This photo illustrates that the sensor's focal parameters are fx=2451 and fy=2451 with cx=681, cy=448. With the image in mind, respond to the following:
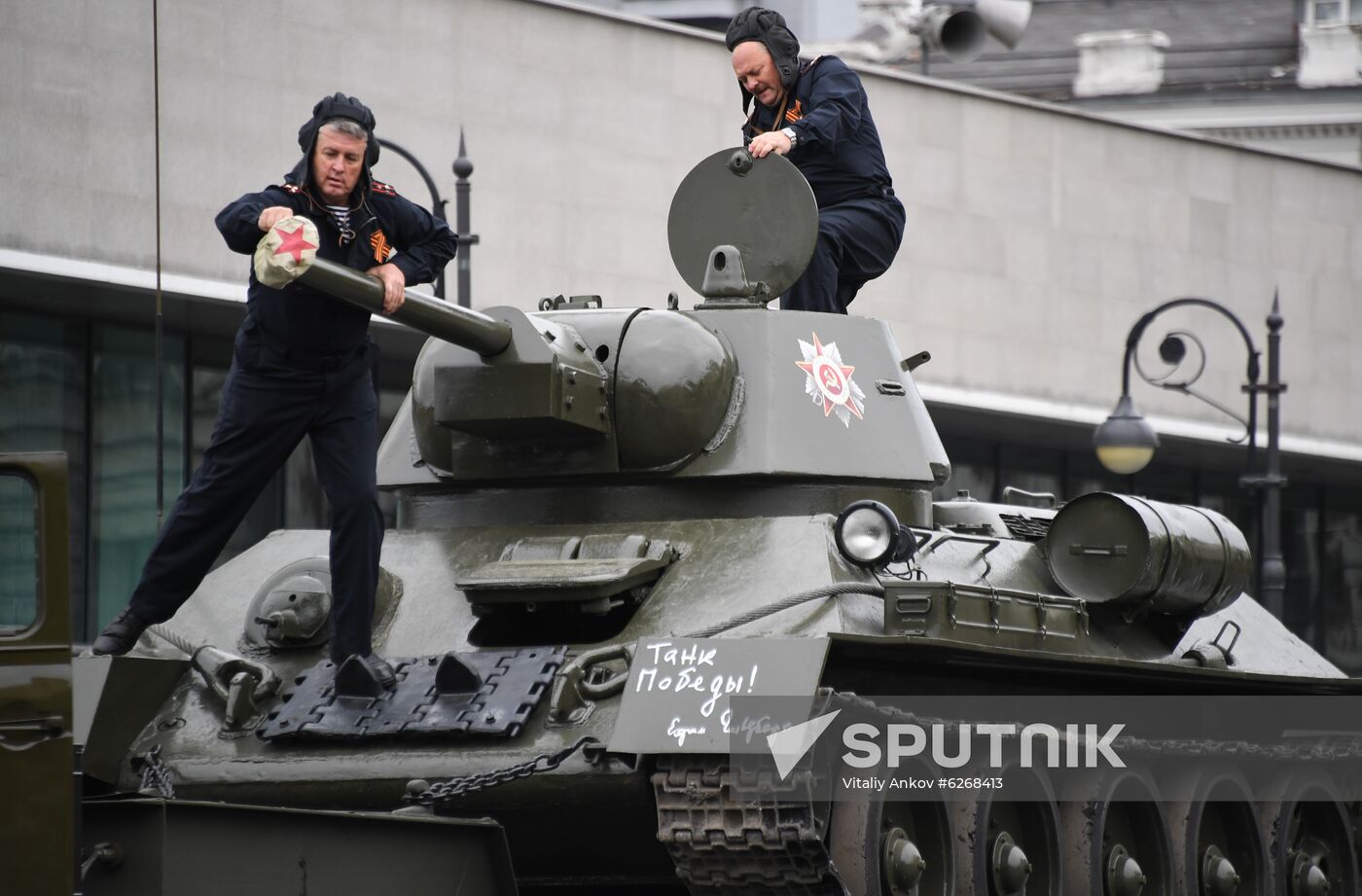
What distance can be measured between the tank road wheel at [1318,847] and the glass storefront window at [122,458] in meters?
11.9

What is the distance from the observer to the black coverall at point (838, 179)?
10.9m

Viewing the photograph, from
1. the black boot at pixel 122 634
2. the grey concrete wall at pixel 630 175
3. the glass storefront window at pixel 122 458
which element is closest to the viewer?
the black boot at pixel 122 634

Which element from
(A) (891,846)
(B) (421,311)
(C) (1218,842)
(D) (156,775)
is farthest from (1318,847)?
(D) (156,775)

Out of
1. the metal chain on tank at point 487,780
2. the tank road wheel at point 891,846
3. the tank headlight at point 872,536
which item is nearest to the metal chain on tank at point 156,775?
the metal chain on tank at point 487,780

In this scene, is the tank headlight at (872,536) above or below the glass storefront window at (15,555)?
above

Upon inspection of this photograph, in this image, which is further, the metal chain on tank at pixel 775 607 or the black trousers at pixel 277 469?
the black trousers at pixel 277 469

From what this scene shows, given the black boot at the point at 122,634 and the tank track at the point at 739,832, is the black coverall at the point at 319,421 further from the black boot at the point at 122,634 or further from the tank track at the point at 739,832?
the tank track at the point at 739,832

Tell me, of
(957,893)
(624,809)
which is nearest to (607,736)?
(624,809)

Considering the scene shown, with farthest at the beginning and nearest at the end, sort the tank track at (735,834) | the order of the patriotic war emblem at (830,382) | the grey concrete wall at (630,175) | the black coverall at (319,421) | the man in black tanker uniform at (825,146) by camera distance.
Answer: the grey concrete wall at (630,175) → the man in black tanker uniform at (825,146) → the order of the patriotic war emblem at (830,382) → the black coverall at (319,421) → the tank track at (735,834)

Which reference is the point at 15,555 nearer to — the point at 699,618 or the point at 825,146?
the point at 825,146

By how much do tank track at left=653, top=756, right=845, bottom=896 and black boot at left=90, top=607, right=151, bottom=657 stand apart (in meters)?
2.23

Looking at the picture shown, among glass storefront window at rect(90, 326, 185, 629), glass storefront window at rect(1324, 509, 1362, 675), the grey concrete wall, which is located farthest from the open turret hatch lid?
glass storefront window at rect(1324, 509, 1362, 675)

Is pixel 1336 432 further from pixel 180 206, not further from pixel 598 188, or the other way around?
pixel 180 206

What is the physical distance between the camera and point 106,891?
7379 mm
